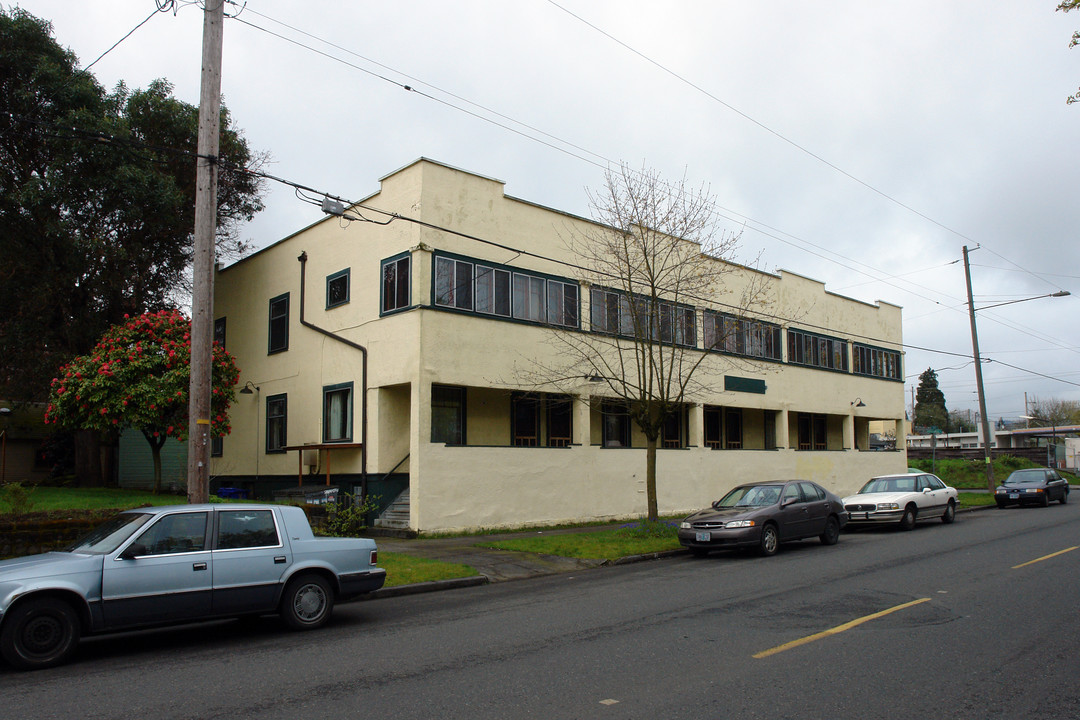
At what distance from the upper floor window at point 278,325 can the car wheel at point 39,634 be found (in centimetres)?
1691

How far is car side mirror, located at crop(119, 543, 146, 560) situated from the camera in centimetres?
789

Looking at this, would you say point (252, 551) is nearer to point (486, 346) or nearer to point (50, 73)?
point (486, 346)

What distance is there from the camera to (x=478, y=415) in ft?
70.0

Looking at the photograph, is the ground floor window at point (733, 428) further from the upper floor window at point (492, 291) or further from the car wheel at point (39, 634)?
Answer: the car wheel at point (39, 634)

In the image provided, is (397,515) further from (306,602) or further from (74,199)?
(74,199)

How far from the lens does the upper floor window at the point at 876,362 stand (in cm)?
3416

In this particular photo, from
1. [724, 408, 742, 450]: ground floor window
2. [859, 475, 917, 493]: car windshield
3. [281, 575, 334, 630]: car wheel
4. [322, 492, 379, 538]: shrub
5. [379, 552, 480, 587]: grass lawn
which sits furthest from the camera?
[724, 408, 742, 450]: ground floor window

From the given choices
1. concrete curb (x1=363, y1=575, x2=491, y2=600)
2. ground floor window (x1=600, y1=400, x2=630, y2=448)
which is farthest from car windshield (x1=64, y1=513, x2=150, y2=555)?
ground floor window (x1=600, y1=400, x2=630, y2=448)

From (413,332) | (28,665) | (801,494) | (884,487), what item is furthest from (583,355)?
(28,665)

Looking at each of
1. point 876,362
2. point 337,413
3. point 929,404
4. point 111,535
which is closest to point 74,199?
point 337,413

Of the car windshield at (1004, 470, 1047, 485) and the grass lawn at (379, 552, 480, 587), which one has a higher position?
the car windshield at (1004, 470, 1047, 485)

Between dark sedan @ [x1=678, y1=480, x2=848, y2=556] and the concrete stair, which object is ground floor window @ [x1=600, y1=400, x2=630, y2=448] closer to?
the concrete stair

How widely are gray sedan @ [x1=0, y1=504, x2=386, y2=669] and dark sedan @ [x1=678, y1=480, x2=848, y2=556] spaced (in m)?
7.70

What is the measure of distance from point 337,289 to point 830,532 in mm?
→ 13817
